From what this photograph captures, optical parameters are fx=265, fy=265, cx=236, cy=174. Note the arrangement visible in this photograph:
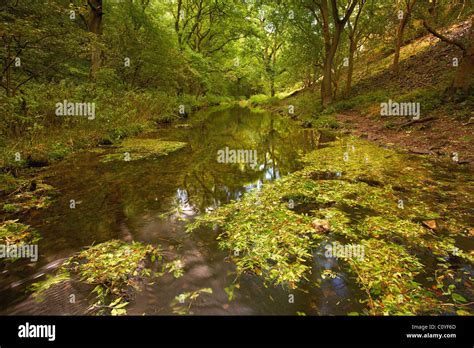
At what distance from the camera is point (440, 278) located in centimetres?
341

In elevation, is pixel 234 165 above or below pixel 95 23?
below

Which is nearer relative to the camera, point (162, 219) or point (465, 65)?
point (162, 219)

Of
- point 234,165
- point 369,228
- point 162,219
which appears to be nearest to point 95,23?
point 234,165

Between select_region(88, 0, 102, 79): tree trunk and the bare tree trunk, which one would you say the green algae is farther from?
select_region(88, 0, 102, 79): tree trunk

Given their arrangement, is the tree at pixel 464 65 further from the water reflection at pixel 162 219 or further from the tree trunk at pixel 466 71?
the water reflection at pixel 162 219

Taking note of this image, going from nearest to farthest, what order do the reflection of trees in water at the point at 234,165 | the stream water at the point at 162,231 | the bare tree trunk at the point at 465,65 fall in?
the stream water at the point at 162,231, the reflection of trees in water at the point at 234,165, the bare tree trunk at the point at 465,65

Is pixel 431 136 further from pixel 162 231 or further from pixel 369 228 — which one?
pixel 162 231

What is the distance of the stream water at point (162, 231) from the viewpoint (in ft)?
10.3

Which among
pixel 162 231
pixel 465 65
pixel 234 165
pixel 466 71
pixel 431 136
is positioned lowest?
pixel 162 231

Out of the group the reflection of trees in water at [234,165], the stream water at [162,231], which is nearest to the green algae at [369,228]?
the stream water at [162,231]

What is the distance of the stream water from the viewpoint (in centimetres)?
315

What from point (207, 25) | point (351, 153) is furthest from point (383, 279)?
point (207, 25)

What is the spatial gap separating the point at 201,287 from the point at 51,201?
4565mm

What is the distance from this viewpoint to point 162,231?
4879 mm
